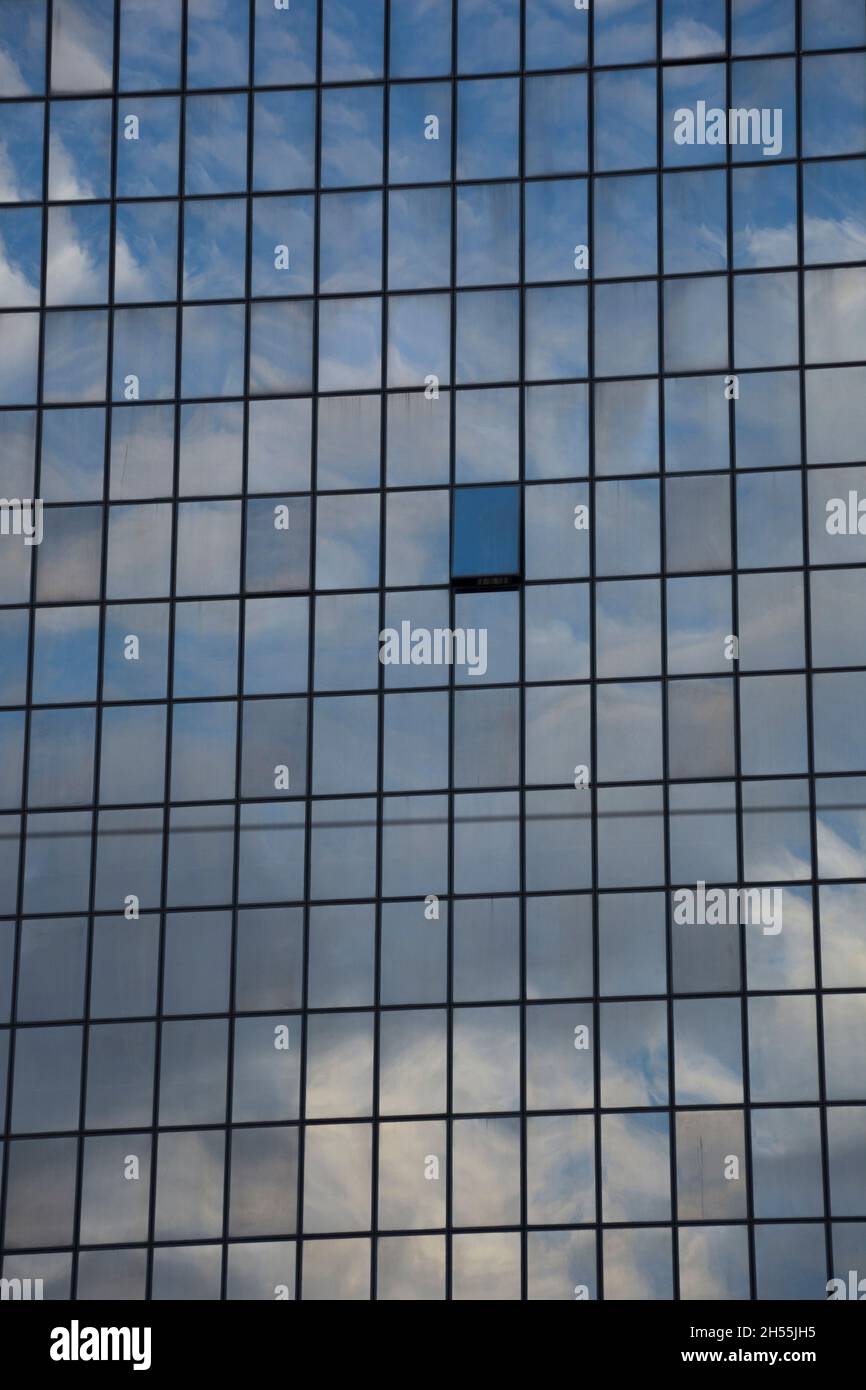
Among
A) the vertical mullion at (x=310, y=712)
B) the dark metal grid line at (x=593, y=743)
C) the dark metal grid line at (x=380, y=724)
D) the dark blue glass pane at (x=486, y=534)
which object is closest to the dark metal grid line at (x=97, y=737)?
the vertical mullion at (x=310, y=712)

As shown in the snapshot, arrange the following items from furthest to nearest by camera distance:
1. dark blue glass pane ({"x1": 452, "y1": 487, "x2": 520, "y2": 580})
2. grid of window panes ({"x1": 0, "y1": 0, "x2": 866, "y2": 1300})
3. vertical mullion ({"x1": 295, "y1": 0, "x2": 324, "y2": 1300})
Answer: dark blue glass pane ({"x1": 452, "y1": 487, "x2": 520, "y2": 580}) < vertical mullion ({"x1": 295, "y1": 0, "x2": 324, "y2": 1300}) < grid of window panes ({"x1": 0, "y1": 0, "x2": 866, "y2": 1300})

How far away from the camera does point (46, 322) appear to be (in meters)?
56.9

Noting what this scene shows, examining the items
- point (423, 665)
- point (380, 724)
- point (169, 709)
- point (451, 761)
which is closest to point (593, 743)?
point (451, 761)

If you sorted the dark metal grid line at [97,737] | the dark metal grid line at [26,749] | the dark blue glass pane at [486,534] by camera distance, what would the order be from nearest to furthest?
the dark metal grid line at [97,737] → the dark metal grid line at [26,749] → the dark blue glass pane at [486,534]

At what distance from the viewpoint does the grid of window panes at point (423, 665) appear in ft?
170

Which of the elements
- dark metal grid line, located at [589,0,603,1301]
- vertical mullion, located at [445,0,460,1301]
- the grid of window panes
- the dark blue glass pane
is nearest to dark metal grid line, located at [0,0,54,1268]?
the grid of window panes

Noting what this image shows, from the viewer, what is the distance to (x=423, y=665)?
5422 cm

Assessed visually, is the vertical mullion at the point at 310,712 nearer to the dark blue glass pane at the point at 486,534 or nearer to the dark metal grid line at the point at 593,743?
the dark blue glass pane at the point at 486,534

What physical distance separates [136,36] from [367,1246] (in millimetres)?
26210

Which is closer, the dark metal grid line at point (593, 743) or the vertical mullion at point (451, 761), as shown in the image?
the dark metal grid line at point (593, 743)

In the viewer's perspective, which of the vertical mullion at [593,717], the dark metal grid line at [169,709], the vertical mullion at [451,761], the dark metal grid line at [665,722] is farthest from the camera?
the dark metal grid line at [169,709]

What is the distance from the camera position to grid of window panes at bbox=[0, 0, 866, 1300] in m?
51.9

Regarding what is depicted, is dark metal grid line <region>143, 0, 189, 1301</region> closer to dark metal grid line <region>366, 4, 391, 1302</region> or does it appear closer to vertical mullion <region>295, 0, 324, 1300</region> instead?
vertical mullion <region>295, 0, 324, 1300</region>

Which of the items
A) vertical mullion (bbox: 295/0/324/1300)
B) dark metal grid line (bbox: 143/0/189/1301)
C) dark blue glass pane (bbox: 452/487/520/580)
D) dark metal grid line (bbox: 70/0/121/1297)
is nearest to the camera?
vertical mullion (bbox: 295/0/324/1300)
